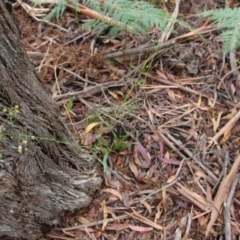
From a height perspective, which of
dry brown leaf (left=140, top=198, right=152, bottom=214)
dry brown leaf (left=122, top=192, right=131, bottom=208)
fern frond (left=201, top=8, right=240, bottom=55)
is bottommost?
dry brown leaf (left=140, top=198, right=152, bottom=214)

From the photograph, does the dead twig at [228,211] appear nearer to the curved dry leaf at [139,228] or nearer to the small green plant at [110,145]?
the curved dry leaf at [139,228]

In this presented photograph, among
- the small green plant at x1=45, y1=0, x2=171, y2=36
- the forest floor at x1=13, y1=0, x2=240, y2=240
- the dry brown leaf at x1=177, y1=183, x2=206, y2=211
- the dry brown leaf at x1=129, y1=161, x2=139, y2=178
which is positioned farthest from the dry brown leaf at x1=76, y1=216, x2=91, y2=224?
the small green plant at x1=45, y1=0, x2=171, y2=36

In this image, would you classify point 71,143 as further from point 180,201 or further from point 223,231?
point 223,231

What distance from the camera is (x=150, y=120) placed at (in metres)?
1.92

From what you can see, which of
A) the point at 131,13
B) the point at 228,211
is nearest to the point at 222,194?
the point at 228,211

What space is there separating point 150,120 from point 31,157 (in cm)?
64

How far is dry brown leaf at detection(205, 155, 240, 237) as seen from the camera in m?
1.71

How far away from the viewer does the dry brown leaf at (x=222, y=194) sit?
67.2 inches

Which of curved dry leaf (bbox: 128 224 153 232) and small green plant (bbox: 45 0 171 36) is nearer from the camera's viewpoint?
curved dry leaf (bbox: 128 224 153 232)

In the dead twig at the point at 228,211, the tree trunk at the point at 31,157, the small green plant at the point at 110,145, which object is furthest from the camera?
the small green plant at the point at 110,145

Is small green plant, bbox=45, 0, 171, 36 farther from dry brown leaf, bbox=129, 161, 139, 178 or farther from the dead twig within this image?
the dead twig

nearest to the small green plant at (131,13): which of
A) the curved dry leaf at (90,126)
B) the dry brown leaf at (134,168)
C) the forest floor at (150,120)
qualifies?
the forest floor at (150,120)

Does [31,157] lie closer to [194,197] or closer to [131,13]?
[194,197]

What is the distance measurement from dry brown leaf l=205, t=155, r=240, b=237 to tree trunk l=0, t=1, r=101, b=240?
0.44 m
